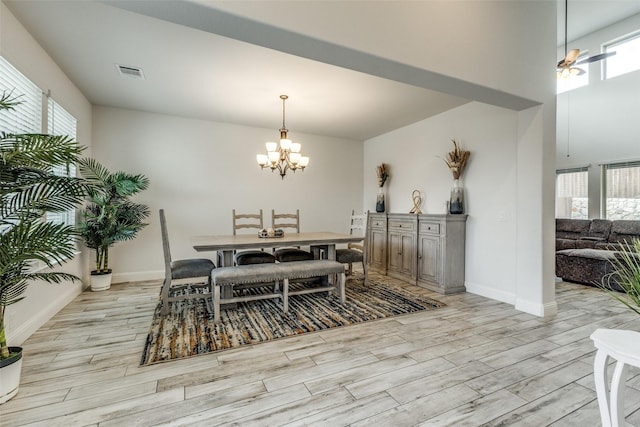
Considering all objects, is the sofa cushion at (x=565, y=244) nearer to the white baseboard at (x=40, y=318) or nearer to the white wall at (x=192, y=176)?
the white wall at (x=192, y=176)

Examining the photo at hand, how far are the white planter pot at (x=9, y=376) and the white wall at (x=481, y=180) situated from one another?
452cm

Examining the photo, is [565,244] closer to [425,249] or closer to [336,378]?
[425,249]

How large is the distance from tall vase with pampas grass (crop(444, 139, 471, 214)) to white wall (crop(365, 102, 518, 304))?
0.31 feet

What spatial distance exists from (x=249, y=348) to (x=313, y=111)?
133 inches

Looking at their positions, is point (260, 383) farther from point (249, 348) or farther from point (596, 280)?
point (596, 280)

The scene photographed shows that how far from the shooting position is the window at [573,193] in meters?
6.20

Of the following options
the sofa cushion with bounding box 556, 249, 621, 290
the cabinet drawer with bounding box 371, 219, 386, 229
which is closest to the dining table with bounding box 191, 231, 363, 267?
the cabinet drawer with bounding box 371, 219, 386, 229

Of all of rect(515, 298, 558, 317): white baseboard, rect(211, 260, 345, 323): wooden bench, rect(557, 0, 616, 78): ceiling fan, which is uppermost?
rect(557, 0, 616, 78): ceiling fan

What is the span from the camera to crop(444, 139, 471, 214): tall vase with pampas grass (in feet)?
13.4

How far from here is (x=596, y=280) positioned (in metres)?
4.30

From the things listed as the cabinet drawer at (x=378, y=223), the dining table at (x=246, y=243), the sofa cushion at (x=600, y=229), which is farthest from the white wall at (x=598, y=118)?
the dining table at (x=246, y=243)

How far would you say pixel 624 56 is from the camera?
17.9ft

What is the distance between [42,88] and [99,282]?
97.0 inches

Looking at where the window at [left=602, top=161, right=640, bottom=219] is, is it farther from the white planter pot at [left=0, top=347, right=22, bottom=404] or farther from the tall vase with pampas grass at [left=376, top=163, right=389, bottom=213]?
the white planter pot at [left=0, top=347, right=22, bottom=404]
